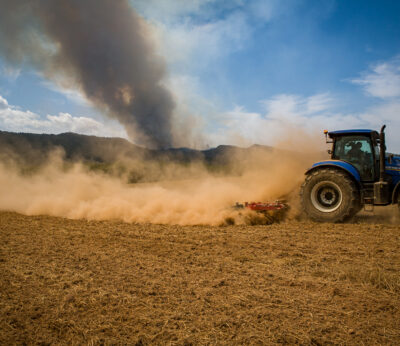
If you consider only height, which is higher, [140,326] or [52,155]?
[52,155]

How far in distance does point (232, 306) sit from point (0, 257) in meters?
5.31

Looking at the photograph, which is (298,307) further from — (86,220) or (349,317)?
(86,220)

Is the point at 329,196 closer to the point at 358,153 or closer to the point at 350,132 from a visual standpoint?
the point at 358,153

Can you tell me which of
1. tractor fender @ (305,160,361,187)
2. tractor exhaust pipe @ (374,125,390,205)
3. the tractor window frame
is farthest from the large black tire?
the tractor window frame

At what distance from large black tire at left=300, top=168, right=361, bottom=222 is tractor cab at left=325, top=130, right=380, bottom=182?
0.66 m

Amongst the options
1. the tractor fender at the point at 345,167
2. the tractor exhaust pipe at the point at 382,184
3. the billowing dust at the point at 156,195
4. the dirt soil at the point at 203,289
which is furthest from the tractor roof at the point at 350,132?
the dirt soil at the point at 203,289

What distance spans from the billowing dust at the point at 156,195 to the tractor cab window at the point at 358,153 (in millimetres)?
2390

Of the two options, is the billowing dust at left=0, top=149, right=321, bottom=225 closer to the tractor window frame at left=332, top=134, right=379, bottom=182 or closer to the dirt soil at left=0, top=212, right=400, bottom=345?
the tractor window frame at left=332, top=134, right=379, bottom=182

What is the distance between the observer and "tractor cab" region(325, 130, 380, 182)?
9211mm

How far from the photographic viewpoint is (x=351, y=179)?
361 inches

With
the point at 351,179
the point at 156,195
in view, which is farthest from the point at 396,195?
the point at 156,195

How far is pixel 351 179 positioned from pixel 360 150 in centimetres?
110

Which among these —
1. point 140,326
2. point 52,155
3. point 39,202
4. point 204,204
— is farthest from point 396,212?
point 52,155

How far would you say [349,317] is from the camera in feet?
11.8
